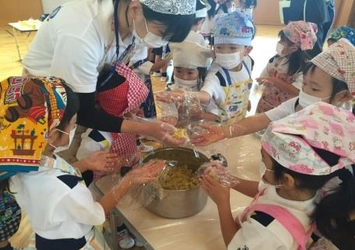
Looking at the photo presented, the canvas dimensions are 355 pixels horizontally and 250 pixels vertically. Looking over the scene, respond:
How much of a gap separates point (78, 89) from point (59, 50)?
14 centimetres

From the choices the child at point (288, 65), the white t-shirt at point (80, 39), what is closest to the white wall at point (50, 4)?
the child at point (288, 65)

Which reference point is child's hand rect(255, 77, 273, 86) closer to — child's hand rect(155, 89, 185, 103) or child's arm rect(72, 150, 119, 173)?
child's hand rect(155, 89, 185, 103)

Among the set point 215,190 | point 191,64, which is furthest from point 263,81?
point 215,190

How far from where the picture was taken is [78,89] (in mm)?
1051

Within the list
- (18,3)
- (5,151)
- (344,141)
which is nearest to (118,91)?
(5,151)

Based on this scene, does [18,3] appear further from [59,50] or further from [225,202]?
[225,202]

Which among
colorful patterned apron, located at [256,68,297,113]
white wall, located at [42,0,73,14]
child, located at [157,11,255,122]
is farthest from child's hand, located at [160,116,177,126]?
white wall, located at [42,0,73,14]

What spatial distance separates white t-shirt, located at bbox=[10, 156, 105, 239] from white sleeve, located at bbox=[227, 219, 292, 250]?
0.39 meters

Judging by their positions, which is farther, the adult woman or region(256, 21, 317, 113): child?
region(256, 21, 317, 113): child

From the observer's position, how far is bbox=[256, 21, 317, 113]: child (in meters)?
1.83

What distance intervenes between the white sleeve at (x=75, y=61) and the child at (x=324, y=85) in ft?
1.56

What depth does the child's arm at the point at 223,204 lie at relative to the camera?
2.93 ft

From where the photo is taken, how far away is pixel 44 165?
0.81 m

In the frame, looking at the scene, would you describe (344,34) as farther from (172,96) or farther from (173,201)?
(173,201)
